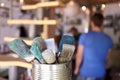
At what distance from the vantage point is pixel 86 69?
2311mm

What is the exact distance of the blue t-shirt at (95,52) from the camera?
227 cm

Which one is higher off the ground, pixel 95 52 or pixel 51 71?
pixel 51 71

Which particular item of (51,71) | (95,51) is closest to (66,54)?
(51,71)

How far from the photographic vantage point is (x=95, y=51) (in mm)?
2285

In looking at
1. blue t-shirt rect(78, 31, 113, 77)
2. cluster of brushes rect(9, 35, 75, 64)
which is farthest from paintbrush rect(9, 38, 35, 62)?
blue t-shirt rect(78, 31, 113, 77)

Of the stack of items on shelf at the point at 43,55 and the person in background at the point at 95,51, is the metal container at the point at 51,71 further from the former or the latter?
the person in background at the point at 95,51

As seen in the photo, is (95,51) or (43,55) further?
(95,51)

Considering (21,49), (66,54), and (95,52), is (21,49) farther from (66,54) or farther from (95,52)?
(95,52)

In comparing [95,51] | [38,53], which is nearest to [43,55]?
[38,53]

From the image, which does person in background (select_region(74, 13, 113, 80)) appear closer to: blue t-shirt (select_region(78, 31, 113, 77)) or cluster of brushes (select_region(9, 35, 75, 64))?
blue t-shirt (select_region(78, 31, 113, 77))

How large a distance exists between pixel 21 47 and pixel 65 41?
0.59ft

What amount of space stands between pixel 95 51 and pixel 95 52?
11mm

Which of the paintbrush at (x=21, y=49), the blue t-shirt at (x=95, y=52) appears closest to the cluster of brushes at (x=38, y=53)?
the paintbrush at (x=21, y=49)

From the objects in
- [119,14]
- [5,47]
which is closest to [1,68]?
[5,47]
